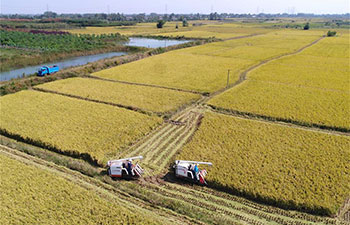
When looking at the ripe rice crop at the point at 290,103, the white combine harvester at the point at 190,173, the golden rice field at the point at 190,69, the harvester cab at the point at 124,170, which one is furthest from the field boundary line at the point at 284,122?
the harvester cab at the point at 124,170

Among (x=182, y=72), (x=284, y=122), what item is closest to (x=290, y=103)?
(x=284, y=122)

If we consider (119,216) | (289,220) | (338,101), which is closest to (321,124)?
(338,101)

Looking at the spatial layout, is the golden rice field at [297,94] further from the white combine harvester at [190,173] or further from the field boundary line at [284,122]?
the white combine harvester at [190,173]

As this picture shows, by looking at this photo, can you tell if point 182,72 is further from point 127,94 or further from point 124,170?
point 124,170

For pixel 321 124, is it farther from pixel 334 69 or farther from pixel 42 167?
pixel 334 69

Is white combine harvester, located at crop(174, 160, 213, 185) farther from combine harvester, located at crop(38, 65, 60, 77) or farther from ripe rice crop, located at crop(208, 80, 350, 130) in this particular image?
combine harvester, located at crop(38, 65, 60, 77)

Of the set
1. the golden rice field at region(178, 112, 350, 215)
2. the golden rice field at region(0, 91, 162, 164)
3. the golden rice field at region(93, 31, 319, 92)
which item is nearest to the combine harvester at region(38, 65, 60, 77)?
the golden rice field at region(93, 31, 319, 92)
